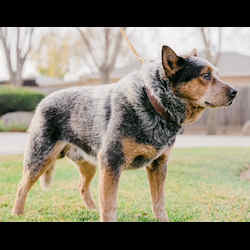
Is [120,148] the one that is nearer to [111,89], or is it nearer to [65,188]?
[111,89]

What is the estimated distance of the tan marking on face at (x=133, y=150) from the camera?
120 inches

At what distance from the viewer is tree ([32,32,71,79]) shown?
25.9 m

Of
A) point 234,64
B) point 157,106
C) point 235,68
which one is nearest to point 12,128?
point 157,106

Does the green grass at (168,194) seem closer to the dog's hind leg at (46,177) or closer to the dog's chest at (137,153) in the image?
the dog's hind leg at (46,177)

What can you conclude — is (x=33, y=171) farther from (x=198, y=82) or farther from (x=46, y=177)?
(x=198, y=82)

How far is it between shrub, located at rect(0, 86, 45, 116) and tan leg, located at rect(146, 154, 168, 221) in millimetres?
12526

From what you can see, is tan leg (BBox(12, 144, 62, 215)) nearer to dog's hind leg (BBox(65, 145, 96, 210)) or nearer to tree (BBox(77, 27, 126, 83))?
dog's hind leg (BBox(65, 145, 96, 210))

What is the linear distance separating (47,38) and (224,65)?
12.7 m

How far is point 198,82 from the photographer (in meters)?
3.05

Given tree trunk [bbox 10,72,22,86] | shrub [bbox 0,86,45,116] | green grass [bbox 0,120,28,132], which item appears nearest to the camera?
green grass [bbox 0,120,28,132]

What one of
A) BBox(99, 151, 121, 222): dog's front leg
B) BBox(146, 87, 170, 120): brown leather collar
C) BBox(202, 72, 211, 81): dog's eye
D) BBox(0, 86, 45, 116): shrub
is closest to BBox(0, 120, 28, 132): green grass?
BBox(0, 86, 45, 116): shrub

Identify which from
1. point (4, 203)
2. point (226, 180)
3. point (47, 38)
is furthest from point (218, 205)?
point (47, 38)

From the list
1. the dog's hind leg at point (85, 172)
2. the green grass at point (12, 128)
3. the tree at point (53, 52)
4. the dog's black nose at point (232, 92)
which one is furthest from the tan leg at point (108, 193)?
the tree at point (53, 52)

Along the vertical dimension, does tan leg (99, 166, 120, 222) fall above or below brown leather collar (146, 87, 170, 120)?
below
